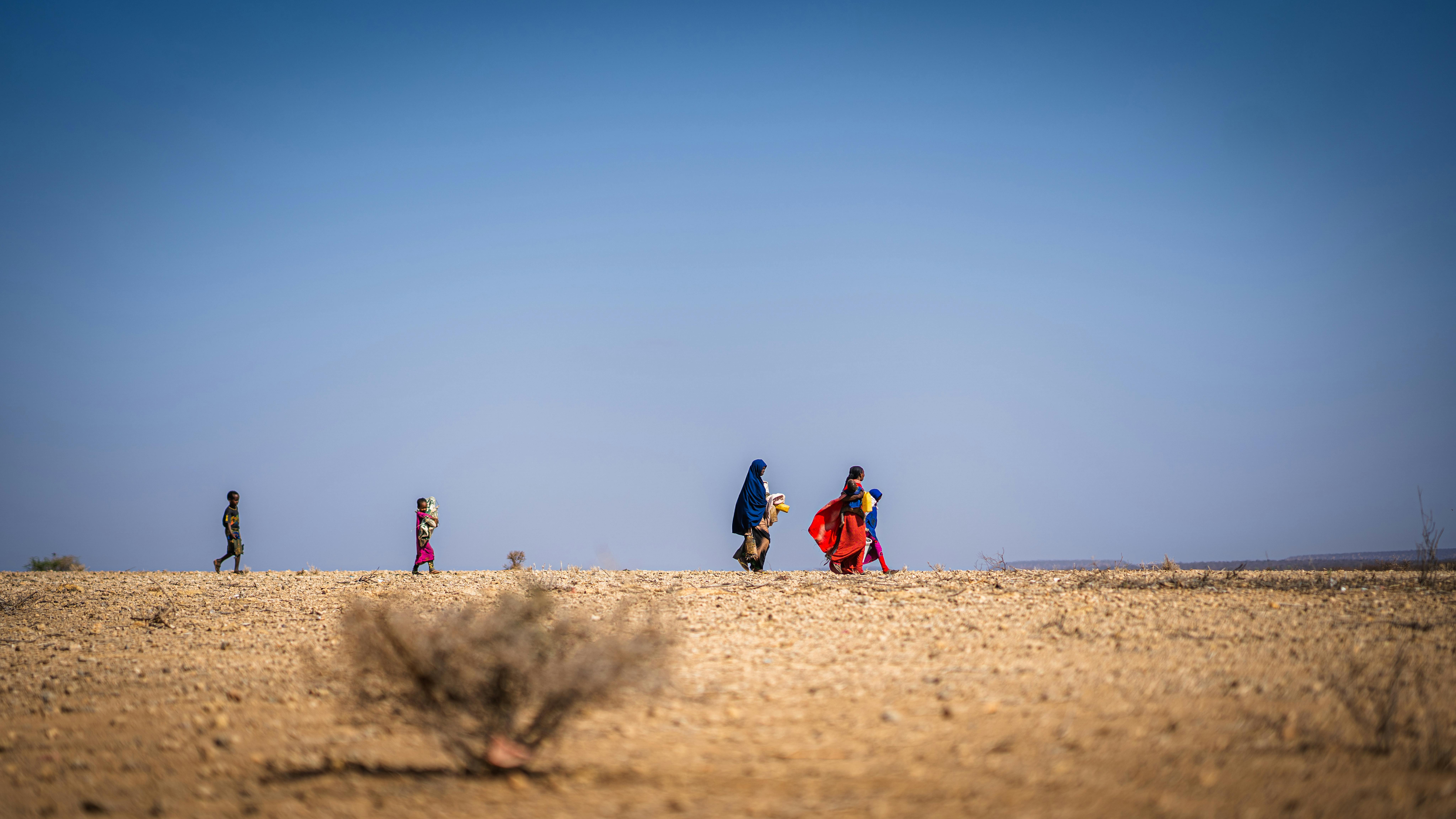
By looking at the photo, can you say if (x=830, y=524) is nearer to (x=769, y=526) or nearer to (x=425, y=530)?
(x=769, y=526)

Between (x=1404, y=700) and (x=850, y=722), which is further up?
(x=850, y=722)

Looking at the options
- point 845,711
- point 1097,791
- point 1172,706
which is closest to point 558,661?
point 845,711

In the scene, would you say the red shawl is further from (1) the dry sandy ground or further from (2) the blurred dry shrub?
(2) the blurred dry shrub

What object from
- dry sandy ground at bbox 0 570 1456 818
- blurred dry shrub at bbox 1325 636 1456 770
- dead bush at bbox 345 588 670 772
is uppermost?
dead bush at bbox 345 588 670 772

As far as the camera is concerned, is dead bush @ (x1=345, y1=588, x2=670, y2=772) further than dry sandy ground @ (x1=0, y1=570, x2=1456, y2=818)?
Yes

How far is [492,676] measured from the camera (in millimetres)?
5129

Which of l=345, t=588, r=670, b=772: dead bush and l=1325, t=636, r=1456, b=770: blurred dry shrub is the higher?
l=345, t=588, r=670, b=772: dead bush

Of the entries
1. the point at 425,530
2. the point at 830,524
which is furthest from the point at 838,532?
the point at 425,530

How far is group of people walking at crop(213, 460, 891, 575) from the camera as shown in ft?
52.7

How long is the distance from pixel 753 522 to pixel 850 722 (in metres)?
11.7

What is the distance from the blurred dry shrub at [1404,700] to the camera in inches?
190

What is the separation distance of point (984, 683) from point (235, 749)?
5.42 metres

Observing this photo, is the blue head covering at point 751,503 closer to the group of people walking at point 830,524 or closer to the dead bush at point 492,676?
the group of people walking at point 830,524

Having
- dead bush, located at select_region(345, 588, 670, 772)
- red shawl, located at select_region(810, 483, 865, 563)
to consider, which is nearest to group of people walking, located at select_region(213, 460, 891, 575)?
red shawl, located at select_region(810, 483, 865, 563)
